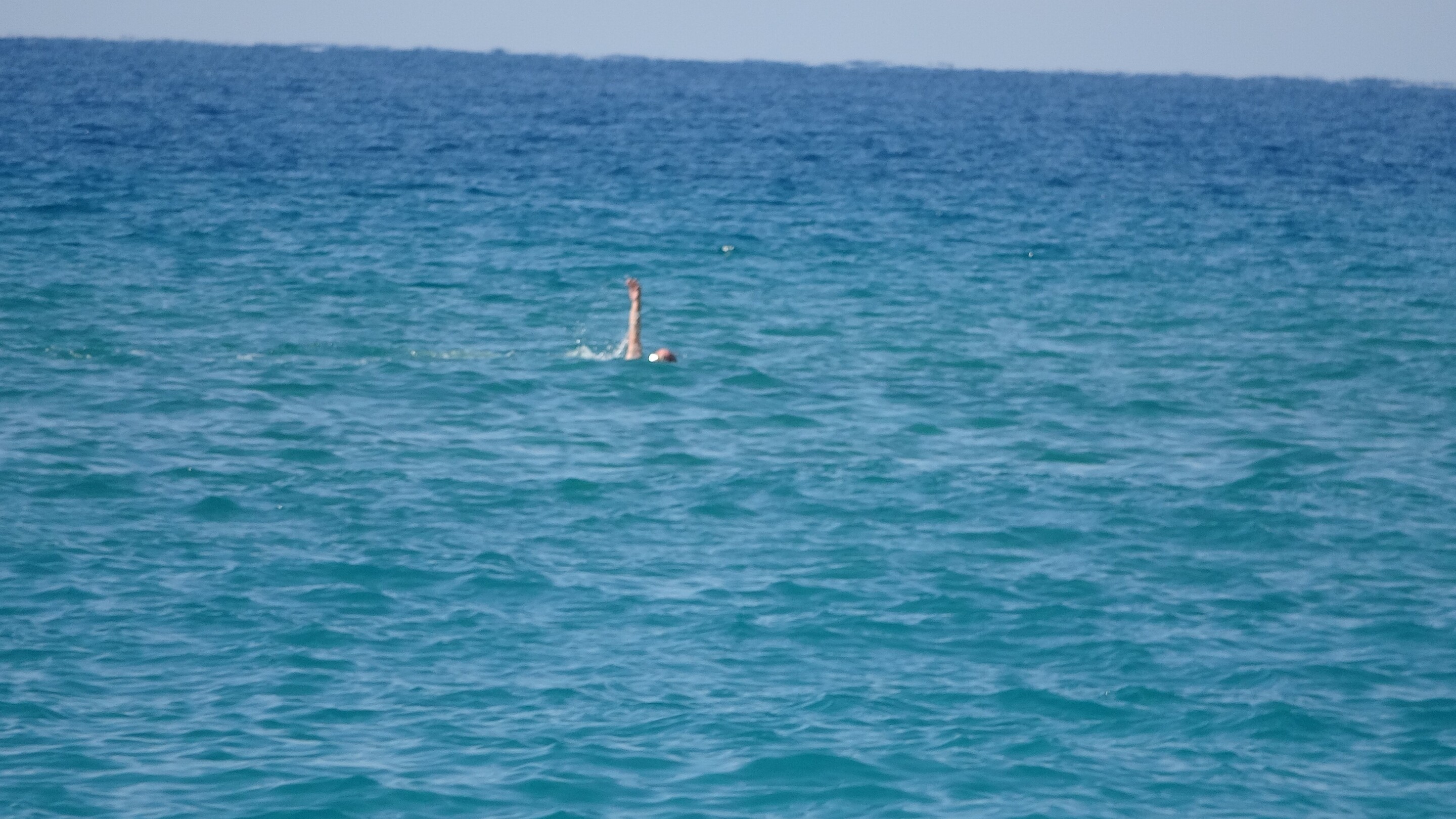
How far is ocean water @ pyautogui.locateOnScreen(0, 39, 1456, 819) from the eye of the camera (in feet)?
44.9

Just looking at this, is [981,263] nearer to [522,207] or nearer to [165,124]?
[522,207]

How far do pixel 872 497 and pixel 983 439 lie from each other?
147 inches

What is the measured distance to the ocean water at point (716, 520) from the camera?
13.7 meters

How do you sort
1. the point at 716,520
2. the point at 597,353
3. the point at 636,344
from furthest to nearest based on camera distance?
the point at 597,353 < the point at 636,344 < the point at 716,520

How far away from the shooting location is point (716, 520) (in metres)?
20.3

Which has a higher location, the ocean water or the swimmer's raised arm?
the swimmer's raised arm

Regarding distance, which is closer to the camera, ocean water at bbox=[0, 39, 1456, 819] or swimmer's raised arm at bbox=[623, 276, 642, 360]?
ocean water at bbox=[0, 39, 1456, 819]

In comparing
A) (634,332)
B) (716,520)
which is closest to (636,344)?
(634,332)

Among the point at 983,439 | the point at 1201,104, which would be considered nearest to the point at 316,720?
the point at 983,439

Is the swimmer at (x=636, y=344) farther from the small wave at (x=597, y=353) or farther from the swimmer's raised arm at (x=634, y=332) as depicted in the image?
the small wave at (x=597, y=353)

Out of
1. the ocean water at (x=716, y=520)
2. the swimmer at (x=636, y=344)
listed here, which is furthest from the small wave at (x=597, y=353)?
the swimmer at (x=636, y=344)

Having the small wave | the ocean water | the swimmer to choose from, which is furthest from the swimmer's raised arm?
the ocean water

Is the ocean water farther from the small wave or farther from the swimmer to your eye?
the swimmer

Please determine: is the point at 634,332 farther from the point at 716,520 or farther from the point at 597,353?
the point at 716,520
